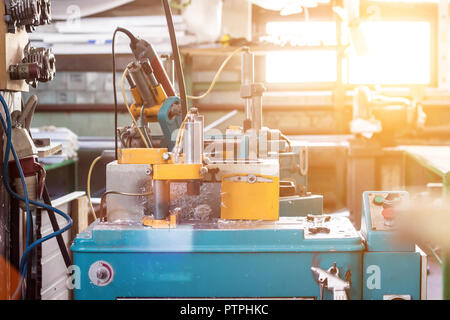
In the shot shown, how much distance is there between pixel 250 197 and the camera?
1.20 meters

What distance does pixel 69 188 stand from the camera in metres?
3.12

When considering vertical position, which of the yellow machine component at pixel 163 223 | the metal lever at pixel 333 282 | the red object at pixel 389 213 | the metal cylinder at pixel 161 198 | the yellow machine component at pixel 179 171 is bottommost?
the metal lever at pixel 333 282

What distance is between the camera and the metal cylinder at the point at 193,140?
1097 millimetres

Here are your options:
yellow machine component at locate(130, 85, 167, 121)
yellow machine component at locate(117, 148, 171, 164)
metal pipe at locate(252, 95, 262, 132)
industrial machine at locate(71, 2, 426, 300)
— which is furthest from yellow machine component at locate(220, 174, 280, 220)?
metal pipe at locate(252, 95, 262, 132)

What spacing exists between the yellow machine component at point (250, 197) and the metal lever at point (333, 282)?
18 cm

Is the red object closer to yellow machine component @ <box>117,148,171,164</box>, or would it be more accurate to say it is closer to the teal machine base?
the teal machine base

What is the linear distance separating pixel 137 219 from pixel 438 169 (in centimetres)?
149

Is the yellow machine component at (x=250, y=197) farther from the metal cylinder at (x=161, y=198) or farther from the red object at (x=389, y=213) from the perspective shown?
the red object at (x=389, y=213)

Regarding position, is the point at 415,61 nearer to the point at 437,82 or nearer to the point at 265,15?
the point at 437,82

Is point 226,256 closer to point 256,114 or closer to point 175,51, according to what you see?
point 175,51

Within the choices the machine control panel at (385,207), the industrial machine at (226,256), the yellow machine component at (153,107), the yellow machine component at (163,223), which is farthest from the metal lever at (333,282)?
the yellow machine component at (153,107)

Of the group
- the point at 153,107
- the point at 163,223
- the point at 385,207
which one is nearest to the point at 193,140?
the point at 163,223

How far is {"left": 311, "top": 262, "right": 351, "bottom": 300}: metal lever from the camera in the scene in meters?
1.06

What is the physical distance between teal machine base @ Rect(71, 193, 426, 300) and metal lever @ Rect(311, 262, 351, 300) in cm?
2
